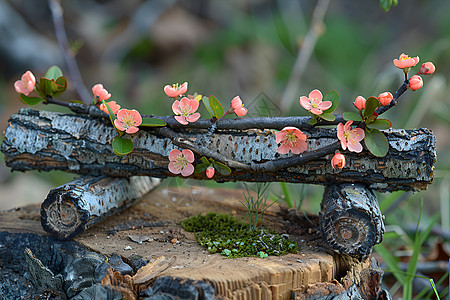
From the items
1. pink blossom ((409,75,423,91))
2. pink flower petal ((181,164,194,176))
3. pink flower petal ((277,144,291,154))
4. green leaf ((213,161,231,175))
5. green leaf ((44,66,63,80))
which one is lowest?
pink flower petal ((181,164,194,176))

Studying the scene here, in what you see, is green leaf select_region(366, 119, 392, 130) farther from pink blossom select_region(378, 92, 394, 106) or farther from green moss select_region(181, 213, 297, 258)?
green moss select_region(181, 213, 297, 258)

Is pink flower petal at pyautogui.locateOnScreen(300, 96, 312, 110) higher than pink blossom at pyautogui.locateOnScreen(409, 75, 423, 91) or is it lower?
lower

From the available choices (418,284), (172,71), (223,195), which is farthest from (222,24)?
(418,284)

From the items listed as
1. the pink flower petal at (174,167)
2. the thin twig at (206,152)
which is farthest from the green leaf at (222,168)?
the pink flower petal at (174,167)

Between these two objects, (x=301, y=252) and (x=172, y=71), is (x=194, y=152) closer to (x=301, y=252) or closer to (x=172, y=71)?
(x=301, y=252)

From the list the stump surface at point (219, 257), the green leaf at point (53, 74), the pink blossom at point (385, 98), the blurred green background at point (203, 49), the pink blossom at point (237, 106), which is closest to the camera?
the stump surface at point (219, 257)

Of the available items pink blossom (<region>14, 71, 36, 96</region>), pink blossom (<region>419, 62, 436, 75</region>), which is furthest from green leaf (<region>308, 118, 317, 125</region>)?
pink blossom (<region>14, 71, 36, 96</region>)

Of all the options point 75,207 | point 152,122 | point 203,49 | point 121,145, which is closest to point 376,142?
point 152,122

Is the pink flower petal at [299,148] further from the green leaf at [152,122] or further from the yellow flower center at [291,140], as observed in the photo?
the green leaf at [152,122]
